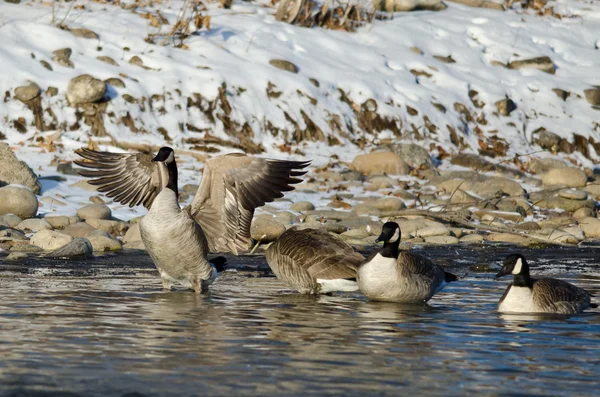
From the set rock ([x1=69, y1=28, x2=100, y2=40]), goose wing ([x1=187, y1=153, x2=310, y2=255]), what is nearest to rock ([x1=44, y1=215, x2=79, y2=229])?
goose wing ([x1=187, y1=153, x2=310, y2=255])

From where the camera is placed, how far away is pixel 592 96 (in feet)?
75.9

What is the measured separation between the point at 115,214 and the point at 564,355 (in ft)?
29.9

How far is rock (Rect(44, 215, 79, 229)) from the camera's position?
1283cm

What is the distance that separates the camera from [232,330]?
262 inches

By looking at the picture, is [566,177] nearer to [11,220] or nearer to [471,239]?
[471,239]

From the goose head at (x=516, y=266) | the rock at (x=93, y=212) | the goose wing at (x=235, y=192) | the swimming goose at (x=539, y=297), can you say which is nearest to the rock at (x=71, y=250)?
the rock at (x=93, y=212)

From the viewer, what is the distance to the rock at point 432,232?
13.7m

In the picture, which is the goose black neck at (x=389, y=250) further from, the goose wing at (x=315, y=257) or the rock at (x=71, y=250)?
the rock at (x=71, y=250)

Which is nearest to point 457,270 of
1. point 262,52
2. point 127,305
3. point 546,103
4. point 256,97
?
point 127,305

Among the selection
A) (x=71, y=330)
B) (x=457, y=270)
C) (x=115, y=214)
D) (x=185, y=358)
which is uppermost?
(x=185, y=358)

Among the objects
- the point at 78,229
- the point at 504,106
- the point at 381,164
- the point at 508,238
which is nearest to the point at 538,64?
the point at 504,106

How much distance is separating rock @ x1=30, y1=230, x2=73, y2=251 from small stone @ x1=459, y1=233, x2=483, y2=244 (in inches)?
219

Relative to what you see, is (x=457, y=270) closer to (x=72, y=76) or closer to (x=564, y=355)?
(x=564, y=355)

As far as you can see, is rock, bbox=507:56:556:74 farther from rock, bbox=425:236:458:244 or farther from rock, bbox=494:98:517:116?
rock, bbox=425:236:458:244
